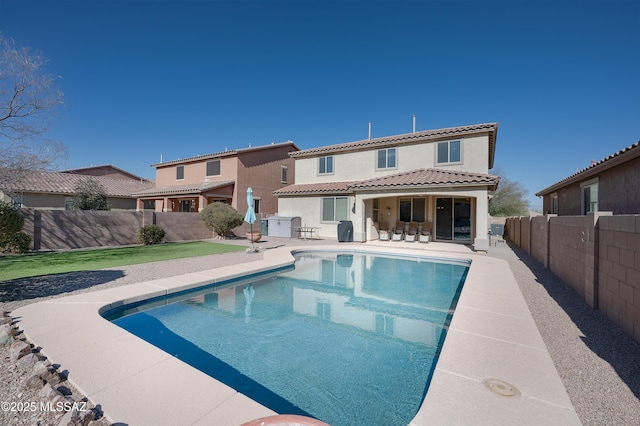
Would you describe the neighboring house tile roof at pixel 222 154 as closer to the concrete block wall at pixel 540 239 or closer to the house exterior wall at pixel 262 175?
the house exterior wall at pixel 262 175

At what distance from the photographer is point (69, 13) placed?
39.3ft

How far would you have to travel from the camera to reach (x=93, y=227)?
15695mm

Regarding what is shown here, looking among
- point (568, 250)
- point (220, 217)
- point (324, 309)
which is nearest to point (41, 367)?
point (324, 309)

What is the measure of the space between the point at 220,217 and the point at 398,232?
11929 mm

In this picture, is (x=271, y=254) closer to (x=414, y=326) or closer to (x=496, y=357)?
(x=414, y=326)

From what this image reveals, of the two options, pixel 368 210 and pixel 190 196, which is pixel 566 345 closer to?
pixel 368 210

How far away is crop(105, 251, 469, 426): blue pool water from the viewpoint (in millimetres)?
3588

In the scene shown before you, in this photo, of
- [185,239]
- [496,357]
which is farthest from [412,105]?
[496,357]

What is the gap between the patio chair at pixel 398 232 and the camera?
1841cm

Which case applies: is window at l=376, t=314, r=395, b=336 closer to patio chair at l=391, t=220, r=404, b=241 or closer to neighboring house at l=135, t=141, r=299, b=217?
patio chair at l=391, t=220, r=404, b=241

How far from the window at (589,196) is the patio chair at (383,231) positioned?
10015mm

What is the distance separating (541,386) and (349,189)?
50.6ft

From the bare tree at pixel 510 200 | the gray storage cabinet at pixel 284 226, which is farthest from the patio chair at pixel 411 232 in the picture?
the bare tree at pixel 510 200

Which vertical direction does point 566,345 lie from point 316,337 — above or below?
above
